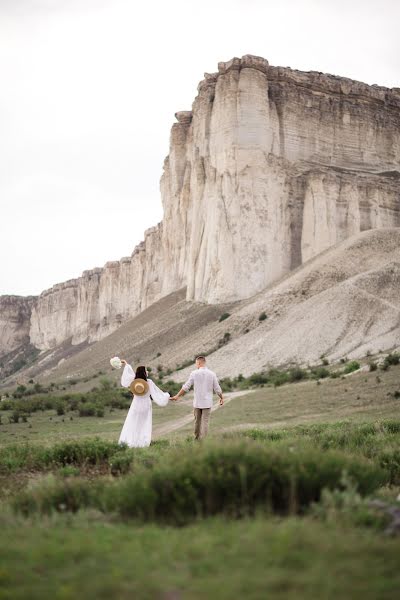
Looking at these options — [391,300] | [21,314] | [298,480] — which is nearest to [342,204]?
[391,300]

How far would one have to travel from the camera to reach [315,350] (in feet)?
113

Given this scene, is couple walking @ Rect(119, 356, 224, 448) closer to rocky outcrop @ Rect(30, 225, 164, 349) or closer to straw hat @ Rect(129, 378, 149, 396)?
straw hat @ Rect(129, 378, 149, 396)

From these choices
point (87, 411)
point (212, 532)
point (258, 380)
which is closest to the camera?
point (212, 532)

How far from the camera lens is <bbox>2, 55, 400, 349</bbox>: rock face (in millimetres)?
53719

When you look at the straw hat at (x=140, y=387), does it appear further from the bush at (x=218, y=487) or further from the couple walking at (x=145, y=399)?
the bush at (x=218, y=487)

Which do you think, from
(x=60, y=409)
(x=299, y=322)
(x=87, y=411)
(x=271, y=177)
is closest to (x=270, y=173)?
(x=271, y=177)

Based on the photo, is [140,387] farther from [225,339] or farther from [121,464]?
[225,339]

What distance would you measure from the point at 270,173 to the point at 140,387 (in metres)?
46.0

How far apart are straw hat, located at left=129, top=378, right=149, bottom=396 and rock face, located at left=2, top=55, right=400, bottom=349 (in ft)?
135

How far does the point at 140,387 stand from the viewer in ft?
36.7

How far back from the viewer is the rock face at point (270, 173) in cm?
5372

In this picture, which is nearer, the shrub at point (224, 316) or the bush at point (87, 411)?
the bush at point (87, 411)

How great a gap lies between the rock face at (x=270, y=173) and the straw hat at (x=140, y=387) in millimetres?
41029

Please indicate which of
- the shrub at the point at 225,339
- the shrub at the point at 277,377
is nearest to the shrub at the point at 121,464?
the shrub at the point at 277,377
